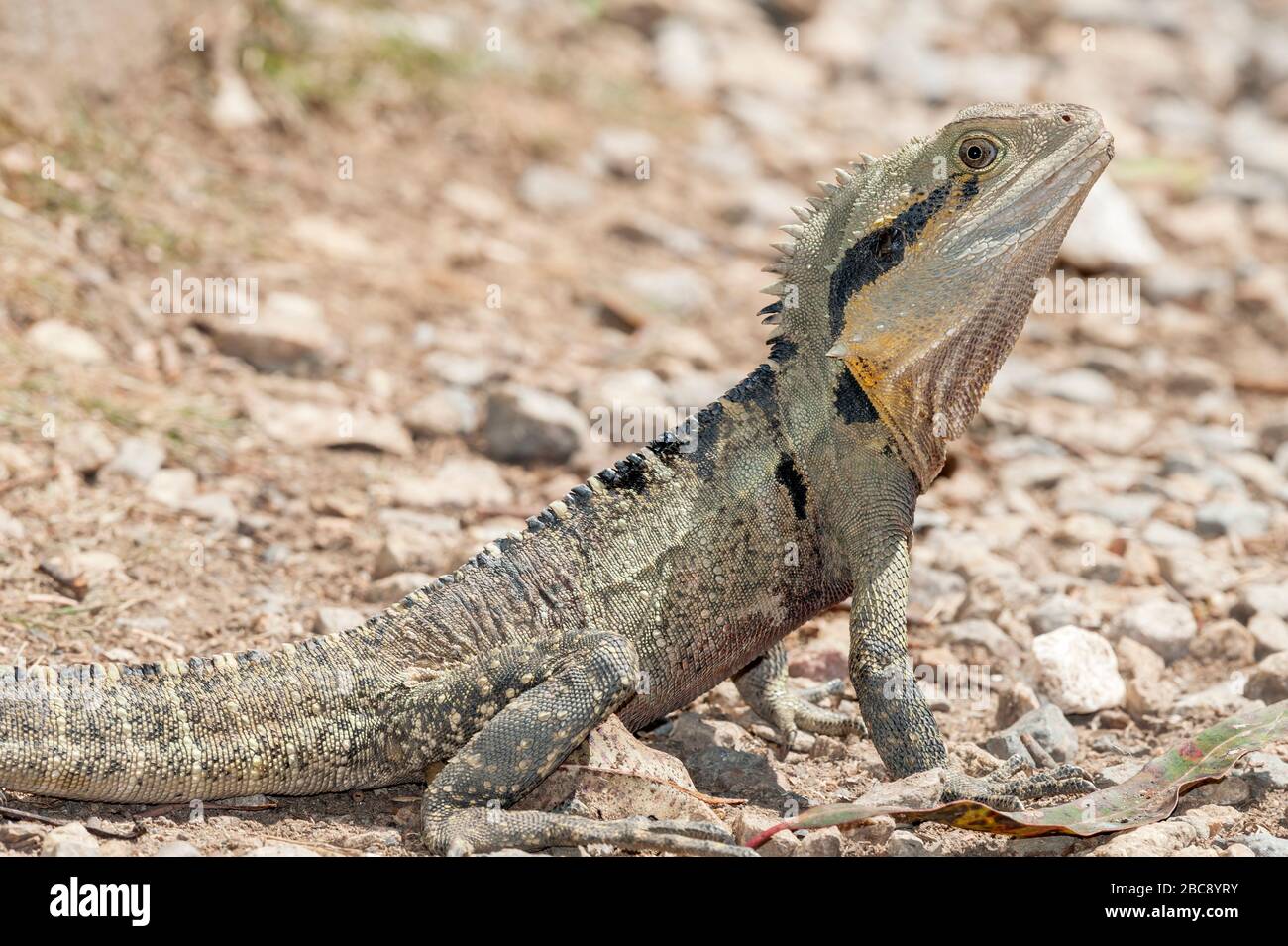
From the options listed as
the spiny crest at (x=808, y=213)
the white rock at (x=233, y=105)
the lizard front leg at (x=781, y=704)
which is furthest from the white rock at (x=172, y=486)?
the white rock at (x=233, y=105)

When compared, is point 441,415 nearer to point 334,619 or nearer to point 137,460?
point 137,460

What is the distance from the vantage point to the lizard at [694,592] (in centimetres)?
577

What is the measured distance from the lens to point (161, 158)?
39.2ft

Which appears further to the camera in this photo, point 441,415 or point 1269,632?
point 441,415

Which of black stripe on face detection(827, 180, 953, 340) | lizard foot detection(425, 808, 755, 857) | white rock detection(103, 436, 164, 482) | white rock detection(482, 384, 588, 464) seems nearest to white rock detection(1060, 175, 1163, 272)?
white rock detection(482, 384, 588, 464)

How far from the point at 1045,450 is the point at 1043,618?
9.76 ft

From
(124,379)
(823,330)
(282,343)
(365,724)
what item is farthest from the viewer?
(282,343)

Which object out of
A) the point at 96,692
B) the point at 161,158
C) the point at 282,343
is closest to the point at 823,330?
the point at 96,692

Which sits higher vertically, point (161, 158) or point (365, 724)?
point (161, 158)

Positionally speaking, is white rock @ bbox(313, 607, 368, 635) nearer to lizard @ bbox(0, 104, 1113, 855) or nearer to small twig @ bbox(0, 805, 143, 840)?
lizard @ bbox(0, 104, 1113, 855)

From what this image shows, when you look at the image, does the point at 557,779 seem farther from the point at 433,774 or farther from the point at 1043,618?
the point at 1043,618

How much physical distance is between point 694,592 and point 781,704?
1289 mm

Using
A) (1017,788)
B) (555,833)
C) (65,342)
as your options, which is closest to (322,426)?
(65,342)

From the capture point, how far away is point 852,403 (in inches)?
260
